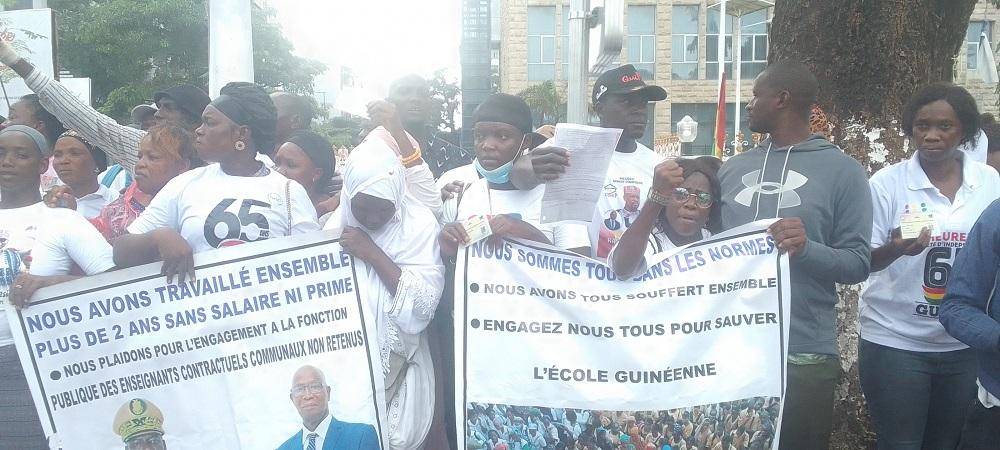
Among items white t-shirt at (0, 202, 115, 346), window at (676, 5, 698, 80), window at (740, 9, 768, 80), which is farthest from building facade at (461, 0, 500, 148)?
window at (740, 9, 768, 80)

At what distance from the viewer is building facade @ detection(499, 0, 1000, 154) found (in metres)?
33.4

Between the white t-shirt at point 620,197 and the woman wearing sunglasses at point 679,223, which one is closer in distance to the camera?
the woman wearing sunglasses at point 679,223

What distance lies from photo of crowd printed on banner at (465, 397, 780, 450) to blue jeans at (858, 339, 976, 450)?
0.74 m

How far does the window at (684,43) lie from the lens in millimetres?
33781

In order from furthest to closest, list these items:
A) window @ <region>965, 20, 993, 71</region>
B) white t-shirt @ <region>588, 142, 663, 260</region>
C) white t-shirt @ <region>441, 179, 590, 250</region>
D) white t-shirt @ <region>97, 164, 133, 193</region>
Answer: window @ <region>965, 20, 993, 71</region> → white t-shirt @ <region>97, 164, 133, 193</region> → white t-shirt @ <region>588, 142, 663, 260</region> → white t-shirt @ <region>441, 179, 590, 250</region>

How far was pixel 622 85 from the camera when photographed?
14.7 feet

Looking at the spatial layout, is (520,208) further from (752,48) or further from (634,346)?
(752,48)

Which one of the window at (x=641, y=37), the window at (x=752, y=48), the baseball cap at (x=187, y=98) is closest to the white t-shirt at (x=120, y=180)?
the baseball cap at (x=187, y=98)

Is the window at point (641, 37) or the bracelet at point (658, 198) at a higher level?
the window at point (641, 37)

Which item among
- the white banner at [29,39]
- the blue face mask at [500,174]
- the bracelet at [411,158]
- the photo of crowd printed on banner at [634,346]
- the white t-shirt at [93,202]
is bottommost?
the photo of crowd printed on banner at [634,346]

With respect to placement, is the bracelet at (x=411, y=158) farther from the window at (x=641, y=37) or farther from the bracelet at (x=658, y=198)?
the window at (x=641, y=37)

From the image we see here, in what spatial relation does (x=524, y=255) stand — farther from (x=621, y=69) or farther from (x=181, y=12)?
(x=181, y=12)

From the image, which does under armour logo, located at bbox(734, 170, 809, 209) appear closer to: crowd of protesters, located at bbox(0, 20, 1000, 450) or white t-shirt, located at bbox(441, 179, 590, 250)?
crowd of protesters, located at bbox(0, 20, 1000, 450)

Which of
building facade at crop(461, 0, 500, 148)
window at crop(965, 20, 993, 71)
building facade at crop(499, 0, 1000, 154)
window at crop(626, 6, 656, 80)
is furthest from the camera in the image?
window at crop(626, 6, 656, 80)
